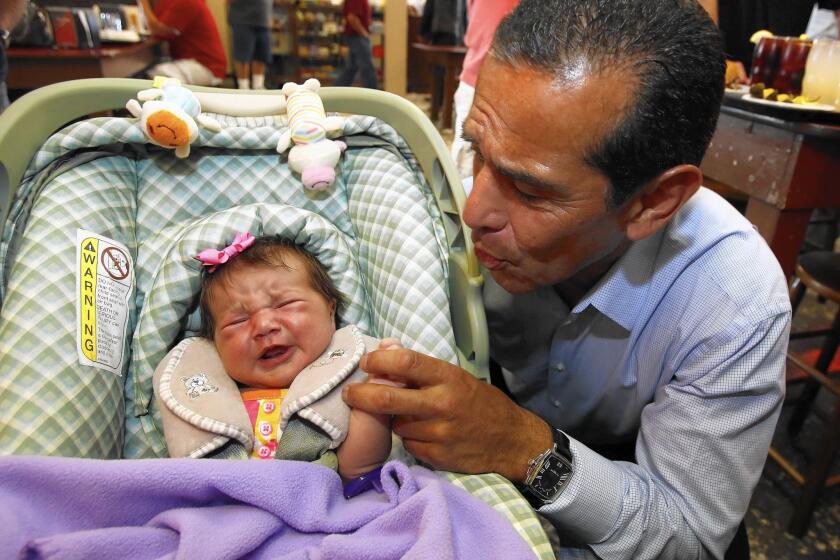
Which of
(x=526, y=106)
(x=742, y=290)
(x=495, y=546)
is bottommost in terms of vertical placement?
(x=495, y=546)

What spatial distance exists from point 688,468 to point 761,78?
1.61 m

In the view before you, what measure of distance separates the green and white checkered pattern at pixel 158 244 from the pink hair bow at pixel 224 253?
34 mm

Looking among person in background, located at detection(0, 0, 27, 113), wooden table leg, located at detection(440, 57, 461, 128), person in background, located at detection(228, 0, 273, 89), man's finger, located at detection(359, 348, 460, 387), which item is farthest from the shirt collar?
wooden table leg, located at detection(440, 57, 461, 128)

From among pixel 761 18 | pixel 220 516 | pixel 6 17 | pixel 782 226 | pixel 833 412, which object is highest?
pixel 761 18

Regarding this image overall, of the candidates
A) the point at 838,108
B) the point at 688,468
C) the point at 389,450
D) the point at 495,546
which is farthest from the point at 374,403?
the point at 838,108

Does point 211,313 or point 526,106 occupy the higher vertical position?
point 526,106

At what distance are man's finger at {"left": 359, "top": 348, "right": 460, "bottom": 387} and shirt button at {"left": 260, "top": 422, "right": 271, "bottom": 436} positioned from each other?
11.8 inches

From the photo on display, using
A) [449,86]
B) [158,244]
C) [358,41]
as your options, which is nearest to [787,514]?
[158,244]

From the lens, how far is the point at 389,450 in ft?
3.21

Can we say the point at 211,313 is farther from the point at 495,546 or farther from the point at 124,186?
the point at 495,546

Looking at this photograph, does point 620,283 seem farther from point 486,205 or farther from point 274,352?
point 274,352

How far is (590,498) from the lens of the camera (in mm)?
940

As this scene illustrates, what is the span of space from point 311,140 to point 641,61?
2.15 feet

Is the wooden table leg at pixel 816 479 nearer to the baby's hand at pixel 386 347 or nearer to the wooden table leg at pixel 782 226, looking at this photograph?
the wooden table leg at pixel 782 226
